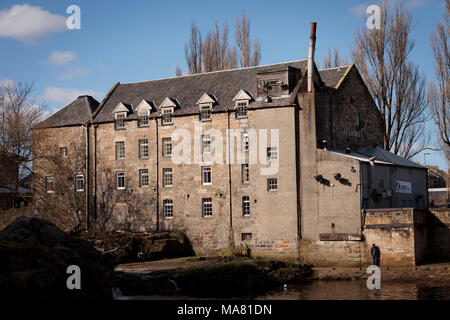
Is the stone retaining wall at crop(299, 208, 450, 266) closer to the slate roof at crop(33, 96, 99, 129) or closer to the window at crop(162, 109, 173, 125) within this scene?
the window at crop(162, 109, 173, 125)

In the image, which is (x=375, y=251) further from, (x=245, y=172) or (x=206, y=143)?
(x=206, y=143)

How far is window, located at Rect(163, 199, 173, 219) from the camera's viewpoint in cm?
4284

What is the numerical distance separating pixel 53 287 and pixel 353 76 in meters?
27.5

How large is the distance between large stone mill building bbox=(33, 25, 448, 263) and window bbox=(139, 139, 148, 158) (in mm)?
90

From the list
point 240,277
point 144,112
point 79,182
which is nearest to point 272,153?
point 240,277

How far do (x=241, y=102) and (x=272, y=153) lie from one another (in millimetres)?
4059

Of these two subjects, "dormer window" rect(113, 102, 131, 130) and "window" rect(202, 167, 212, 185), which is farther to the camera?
"dormer window" rect(113, 102, 131, 130)

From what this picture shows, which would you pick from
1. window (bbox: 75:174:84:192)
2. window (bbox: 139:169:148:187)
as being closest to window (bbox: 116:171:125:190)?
window (bbox: 139:169:148:187)

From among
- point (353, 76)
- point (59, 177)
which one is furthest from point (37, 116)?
point (353, 76)

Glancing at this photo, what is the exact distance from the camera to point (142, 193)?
144 feet

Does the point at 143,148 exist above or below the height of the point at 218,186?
above

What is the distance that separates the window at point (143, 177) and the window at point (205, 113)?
571 centimetres

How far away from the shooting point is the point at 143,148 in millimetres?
44188
